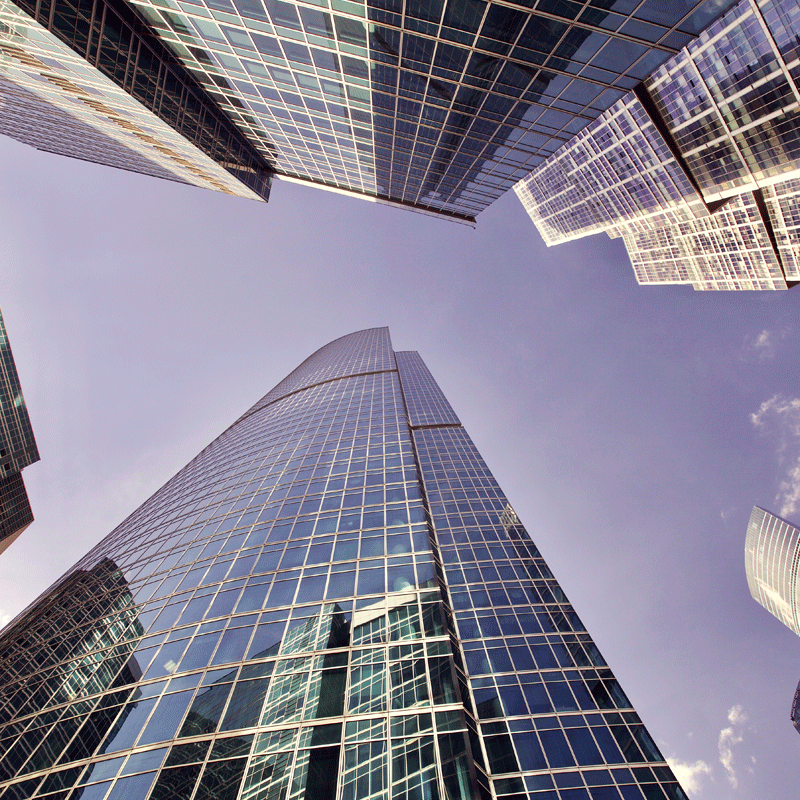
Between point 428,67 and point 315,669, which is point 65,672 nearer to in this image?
point 315,669

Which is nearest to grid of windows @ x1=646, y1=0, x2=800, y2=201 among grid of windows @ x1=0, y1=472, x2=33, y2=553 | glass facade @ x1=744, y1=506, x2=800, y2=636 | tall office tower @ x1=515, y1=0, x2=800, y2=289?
tall office tower @ x1=515, y1=0, x2=800, y2=289

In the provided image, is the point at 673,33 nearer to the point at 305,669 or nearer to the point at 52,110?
the point at 305,669

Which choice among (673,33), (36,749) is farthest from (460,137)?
(36,749)

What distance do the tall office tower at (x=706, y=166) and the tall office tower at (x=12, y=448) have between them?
100267 mm

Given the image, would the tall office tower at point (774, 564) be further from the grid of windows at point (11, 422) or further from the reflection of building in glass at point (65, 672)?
the grid of windows at point (11, 422)

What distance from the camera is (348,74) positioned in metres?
23.4

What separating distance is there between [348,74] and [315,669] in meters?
34.0

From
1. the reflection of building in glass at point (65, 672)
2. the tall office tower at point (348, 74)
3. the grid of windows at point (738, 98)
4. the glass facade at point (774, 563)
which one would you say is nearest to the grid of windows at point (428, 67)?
the tall office tower at point (348, 74)

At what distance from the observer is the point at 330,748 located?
668 inches

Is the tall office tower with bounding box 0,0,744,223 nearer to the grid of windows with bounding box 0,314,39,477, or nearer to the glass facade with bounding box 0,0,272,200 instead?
the glass facade with bounding box 0,0,272,200

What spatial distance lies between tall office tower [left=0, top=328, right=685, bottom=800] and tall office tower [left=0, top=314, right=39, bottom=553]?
125 feet

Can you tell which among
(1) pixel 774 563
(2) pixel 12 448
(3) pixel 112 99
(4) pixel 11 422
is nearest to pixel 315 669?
(3) pixel 112 99

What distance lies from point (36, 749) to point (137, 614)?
833 cm

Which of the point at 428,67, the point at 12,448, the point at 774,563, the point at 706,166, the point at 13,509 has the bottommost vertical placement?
the point at 774,563
